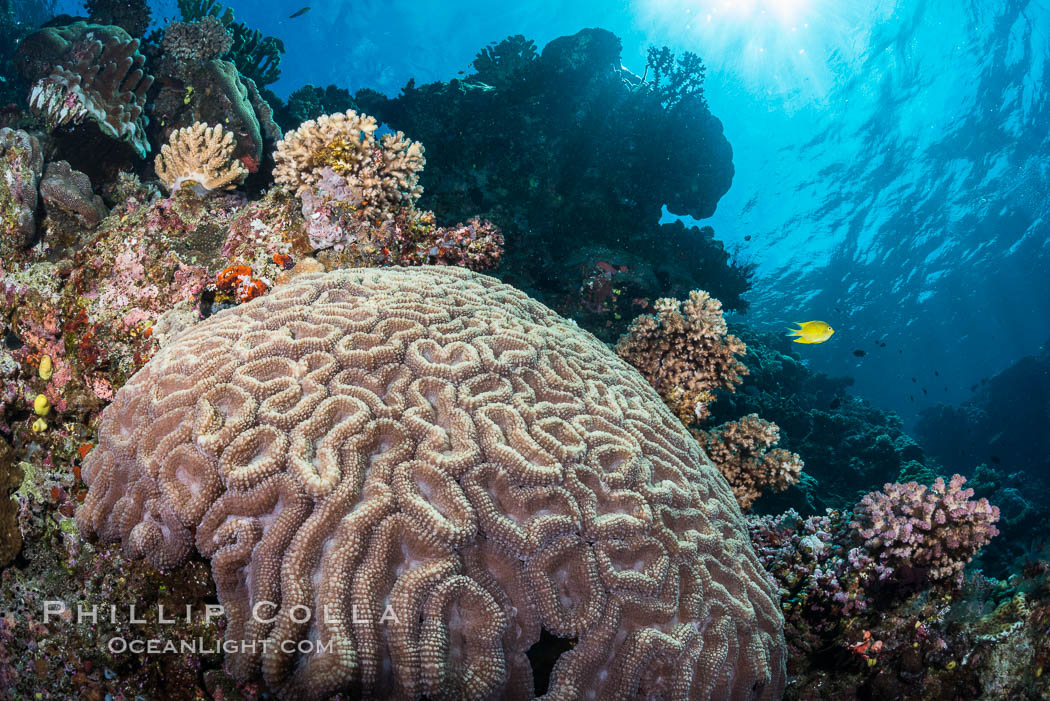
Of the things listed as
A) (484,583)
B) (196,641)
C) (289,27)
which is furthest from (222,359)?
(289,27)

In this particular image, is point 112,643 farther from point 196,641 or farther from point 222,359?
point 222,359

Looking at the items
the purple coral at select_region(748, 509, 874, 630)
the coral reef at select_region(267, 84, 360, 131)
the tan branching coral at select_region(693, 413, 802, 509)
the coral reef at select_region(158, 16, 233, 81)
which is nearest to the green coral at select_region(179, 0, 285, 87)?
the coral reef at select_region(267, 84, 360, 131)

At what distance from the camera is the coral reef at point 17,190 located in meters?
4.80

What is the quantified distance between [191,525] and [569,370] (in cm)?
260

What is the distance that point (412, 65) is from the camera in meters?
45.0

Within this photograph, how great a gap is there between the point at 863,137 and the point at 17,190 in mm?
44160

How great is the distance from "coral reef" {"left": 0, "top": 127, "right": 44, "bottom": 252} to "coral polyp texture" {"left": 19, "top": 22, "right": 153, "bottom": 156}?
1.76 m

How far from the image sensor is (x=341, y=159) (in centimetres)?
527

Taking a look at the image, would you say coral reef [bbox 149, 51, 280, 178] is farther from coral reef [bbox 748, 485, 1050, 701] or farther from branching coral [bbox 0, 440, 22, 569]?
coral reef [bbox 748, 485, 1050, 701]

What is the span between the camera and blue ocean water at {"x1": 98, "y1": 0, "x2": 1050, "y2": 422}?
2734 centimetres

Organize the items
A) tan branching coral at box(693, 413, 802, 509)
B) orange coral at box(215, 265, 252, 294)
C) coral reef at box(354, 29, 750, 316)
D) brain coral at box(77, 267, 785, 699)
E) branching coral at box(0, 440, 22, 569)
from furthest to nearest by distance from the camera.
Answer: coral reef at box(354, 29, 750, 316)
tan branching coral at box(693, 413, 802, 509)
orange coral at box(215, 265, 252, 294)
branching coral at box(0, 440, 22, 569)
brain coral at box(77, 267, 785, 699)

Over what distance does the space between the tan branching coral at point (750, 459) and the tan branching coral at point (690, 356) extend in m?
0.45

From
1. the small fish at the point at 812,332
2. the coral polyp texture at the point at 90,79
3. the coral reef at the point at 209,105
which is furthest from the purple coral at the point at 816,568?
the coral polyp texture at the point at 90,79

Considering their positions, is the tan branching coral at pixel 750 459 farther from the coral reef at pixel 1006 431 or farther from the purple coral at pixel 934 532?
→ the coral reef at pixel 1006 431
